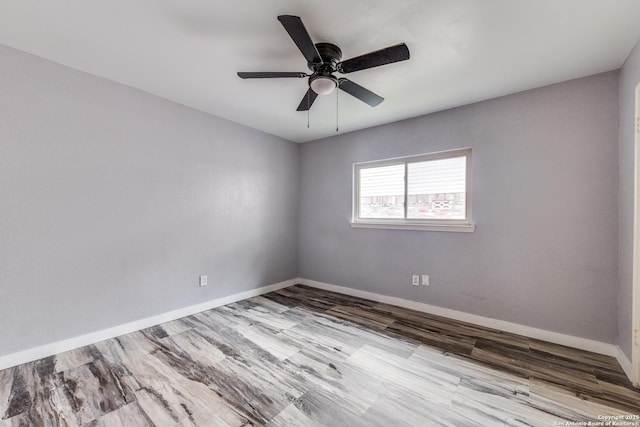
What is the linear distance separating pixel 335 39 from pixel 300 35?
0.47 meters

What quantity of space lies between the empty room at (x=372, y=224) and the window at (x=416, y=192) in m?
0.03

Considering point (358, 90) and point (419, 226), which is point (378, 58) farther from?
point (419, 226)

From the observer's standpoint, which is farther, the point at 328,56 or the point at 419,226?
the point at 419,226

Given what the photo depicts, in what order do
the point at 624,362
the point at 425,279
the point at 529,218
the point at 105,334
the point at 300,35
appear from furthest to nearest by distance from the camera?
the point at 425,279
the point at 529,218
the point at 105,334
the point at 624,362
the point at 300,35

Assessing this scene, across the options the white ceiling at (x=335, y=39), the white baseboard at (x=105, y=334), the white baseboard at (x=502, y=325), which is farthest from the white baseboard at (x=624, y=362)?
the white baseboard at (x=105, y=334)

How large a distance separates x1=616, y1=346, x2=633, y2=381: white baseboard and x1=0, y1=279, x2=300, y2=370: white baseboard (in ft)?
12.4

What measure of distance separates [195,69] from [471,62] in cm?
237

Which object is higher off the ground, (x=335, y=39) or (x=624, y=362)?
(x=335, y=39)

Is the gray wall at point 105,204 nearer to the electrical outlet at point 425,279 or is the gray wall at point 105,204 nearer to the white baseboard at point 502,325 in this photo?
the white baseboard at point 502,325

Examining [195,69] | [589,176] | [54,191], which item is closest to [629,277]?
[589,176]

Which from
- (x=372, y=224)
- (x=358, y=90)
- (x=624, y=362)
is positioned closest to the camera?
(x=624, y=362)

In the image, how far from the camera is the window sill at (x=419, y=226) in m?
2.89

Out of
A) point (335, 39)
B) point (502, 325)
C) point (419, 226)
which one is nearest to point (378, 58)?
point (335, 39)

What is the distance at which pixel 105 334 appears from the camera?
8.00ft
